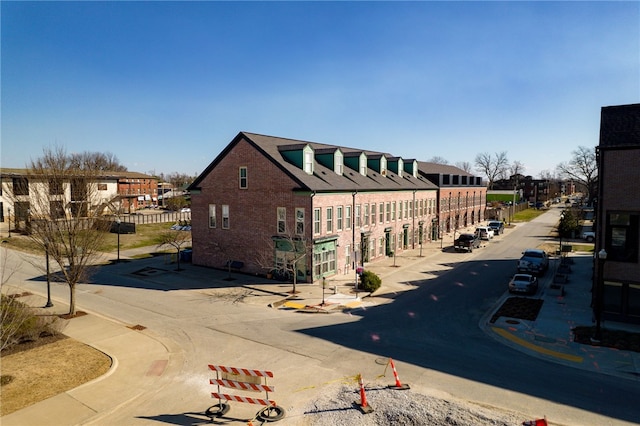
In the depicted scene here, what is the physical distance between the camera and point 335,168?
34000 millimetres

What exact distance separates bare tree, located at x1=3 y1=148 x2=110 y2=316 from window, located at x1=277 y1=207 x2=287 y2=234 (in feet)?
37.4

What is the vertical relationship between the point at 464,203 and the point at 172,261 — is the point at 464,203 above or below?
above

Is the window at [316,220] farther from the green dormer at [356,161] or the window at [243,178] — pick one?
the green dormer at [356,161]

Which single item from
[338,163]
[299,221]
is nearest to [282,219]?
[299,221]

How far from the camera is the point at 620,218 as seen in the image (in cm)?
2017

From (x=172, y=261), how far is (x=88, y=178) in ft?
51.7

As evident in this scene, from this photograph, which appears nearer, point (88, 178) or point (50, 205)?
point (50, 205)

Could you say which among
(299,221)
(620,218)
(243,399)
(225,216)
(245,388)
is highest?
(620,218)

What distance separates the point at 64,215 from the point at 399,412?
18.4 metres

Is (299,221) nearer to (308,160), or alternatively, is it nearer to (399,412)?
(308,160)

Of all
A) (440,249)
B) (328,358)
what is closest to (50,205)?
(328,358)

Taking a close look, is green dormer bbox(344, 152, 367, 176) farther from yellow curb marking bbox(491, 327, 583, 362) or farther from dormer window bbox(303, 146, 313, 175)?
yellow curb marking bbox(491, 327, 583, 362)

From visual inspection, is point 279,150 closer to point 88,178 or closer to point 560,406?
point 88,178

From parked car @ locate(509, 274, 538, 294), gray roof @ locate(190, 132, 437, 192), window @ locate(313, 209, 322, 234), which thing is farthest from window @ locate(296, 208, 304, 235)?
parked car @ locate(509, 274, 538, 294)
